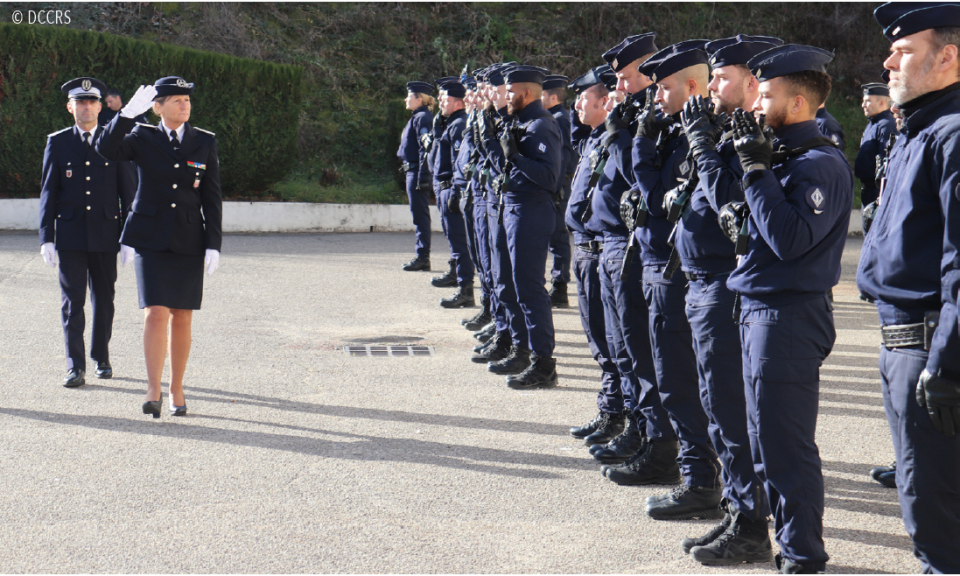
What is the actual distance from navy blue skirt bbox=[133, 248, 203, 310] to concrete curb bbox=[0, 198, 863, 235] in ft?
36.3

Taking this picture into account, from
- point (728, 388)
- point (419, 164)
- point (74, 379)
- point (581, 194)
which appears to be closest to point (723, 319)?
point (728, 388)

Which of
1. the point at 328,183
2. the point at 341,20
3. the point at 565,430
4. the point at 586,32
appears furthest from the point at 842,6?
the point at 565,430

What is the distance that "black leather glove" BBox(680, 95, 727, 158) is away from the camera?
11.9ft

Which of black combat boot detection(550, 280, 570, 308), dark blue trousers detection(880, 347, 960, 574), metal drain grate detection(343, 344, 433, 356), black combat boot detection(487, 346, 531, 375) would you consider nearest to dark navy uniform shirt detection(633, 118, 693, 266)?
dark blue trousers detection(880, 347, 960, 574)

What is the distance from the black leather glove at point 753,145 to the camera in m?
3.28

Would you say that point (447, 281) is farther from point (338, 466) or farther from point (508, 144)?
point (338, 466)

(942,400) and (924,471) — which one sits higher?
(942,400)

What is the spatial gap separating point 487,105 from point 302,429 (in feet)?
10.0

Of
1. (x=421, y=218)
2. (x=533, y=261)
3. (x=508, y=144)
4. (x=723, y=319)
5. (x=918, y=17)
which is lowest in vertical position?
(x=421, y=218)

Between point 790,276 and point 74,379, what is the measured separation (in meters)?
5.20

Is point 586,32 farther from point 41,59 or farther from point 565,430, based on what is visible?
point 565,430

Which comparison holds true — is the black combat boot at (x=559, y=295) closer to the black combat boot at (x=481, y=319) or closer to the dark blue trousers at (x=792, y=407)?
the black combat boot at (x=481, y=319)

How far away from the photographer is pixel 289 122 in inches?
701

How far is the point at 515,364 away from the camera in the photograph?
7.10 m
